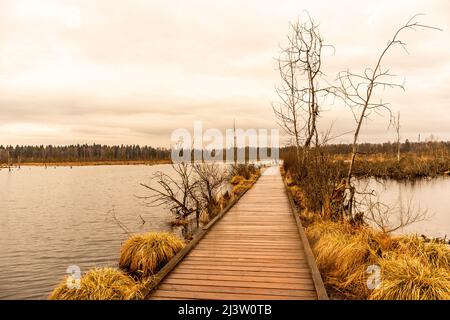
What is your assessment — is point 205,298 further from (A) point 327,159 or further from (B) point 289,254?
(A) point 327,159

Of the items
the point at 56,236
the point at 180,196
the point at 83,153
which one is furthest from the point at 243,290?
the point at 83,153

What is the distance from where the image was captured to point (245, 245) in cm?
666

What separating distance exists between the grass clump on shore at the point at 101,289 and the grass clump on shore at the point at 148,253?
5.75ft

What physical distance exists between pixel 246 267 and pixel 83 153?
152 meters

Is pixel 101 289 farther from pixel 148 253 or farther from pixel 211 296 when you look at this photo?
pixel 148 253

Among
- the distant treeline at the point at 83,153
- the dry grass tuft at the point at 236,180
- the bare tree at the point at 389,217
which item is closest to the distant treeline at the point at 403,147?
the bare tree at the point at 389,217

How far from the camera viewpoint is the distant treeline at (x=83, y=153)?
13488cm

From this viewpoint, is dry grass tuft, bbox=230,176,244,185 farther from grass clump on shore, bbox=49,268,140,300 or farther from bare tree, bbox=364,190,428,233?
grass clump on shore, bbox=49,268,140,300

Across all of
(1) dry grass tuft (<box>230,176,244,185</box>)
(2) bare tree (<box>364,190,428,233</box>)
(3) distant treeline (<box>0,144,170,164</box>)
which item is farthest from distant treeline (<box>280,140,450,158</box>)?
(3) distant treeline (<box>0,144,170,164</box>)

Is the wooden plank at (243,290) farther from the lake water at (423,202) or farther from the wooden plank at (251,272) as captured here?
the lake water at (423,202)
